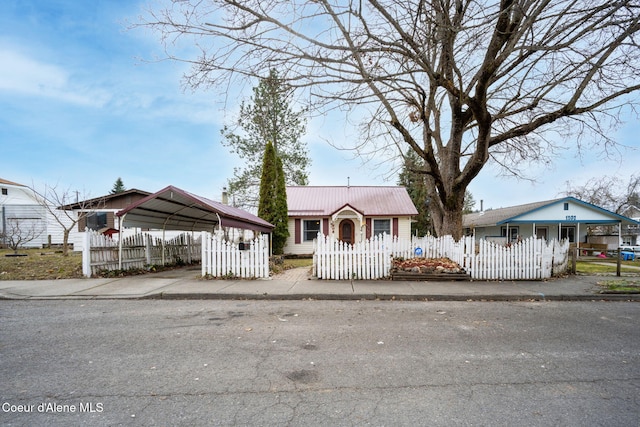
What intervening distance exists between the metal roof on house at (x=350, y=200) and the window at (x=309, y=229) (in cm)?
67

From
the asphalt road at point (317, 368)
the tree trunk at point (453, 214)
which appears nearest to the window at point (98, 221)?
the asphalt road at point (317, 368)

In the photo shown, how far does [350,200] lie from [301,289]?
14532mm

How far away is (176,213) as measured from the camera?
13047 millimetres

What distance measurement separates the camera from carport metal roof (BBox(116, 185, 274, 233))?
33.3 ft

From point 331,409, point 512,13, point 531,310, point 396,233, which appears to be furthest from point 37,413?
point 396,233

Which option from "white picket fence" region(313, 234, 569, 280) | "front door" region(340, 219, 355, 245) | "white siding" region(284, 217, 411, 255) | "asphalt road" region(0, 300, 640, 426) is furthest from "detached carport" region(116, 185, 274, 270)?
"front door" region(340, 219, 355, 245)

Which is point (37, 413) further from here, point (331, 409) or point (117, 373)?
point (331, 409)

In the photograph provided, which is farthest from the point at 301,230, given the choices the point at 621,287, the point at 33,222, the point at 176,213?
the point at 33,222

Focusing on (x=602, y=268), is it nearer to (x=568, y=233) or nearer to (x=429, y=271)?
(x=429, y=271)

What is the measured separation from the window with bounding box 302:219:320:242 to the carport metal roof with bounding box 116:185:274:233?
5670mm

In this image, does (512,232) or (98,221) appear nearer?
(98,221)

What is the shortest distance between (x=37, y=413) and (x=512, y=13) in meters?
10.6

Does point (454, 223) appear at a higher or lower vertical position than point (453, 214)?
lower

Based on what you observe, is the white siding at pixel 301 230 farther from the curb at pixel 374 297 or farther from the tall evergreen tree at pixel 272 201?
the curb at pixel 374 297
